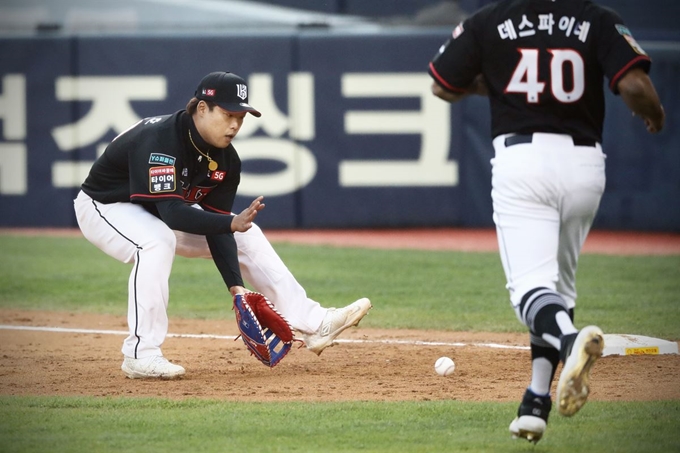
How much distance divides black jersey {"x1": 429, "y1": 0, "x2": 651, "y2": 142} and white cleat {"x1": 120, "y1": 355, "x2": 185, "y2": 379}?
2323mm

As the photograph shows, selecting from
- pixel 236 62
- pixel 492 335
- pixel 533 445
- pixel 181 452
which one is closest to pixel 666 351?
pixel 492 335

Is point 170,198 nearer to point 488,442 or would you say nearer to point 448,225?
point 488,442

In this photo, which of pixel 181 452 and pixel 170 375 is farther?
pixel 170 375

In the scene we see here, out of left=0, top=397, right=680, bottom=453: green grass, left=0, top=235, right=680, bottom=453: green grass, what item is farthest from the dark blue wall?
left=0, top=397, right=680, bottom=453: green grass

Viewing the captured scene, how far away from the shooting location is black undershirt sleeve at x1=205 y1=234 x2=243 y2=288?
572cm

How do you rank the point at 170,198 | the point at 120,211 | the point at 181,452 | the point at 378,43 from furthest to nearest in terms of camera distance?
the point at 378,43, the point at 120,211, the point at 170,198, the point at 181,452

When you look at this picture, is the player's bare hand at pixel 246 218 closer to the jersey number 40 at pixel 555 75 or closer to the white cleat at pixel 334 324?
the white cleat at pixel 334 324

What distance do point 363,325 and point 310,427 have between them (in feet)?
10.3

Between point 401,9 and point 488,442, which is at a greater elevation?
point 401,9

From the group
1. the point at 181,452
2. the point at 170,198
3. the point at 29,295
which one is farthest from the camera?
the point at 29,295

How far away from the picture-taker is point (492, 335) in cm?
704

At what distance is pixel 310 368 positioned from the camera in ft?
19.5

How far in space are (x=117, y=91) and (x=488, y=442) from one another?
9704mm

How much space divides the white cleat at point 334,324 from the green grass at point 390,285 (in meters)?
1.64
